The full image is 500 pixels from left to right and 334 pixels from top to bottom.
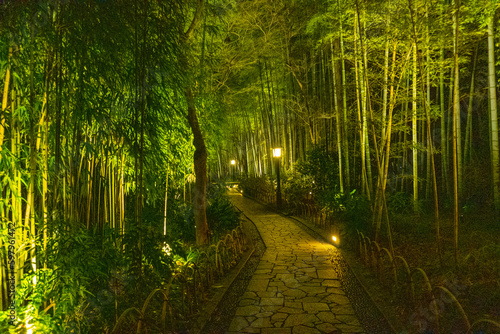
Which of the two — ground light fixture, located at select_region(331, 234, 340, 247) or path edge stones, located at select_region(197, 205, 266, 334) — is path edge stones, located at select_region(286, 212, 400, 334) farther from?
path edge stones, located at select_region(197, 205, 266, 334)

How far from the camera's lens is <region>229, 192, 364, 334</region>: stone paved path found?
14.0 feet

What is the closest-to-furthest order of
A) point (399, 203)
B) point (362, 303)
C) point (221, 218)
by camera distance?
point (362, 303) < point (221, 218) < point (399, 203)

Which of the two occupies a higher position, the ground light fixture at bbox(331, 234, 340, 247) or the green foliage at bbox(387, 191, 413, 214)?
the green foliage at bbox(387, 191, 413, 214)

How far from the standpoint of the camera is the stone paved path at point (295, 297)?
427cm

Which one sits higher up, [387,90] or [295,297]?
[387,90]

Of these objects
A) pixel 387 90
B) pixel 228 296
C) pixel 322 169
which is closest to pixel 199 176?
pixel 228 296

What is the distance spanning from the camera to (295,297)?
521 centimetres

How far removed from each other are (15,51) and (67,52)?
391mm

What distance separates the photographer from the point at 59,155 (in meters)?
3.12

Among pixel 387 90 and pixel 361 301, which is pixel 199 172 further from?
pixel 387 90

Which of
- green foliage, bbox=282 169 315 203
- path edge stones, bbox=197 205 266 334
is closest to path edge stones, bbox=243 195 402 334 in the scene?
path edge stones, bbox=197 205 266 334

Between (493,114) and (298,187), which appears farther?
(298,187)

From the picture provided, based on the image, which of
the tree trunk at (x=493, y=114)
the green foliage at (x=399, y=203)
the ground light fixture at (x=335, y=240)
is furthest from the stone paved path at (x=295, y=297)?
the tree trunk at (x=493, y=114)

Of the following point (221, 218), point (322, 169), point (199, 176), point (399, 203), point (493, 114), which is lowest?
point (221, 218)
